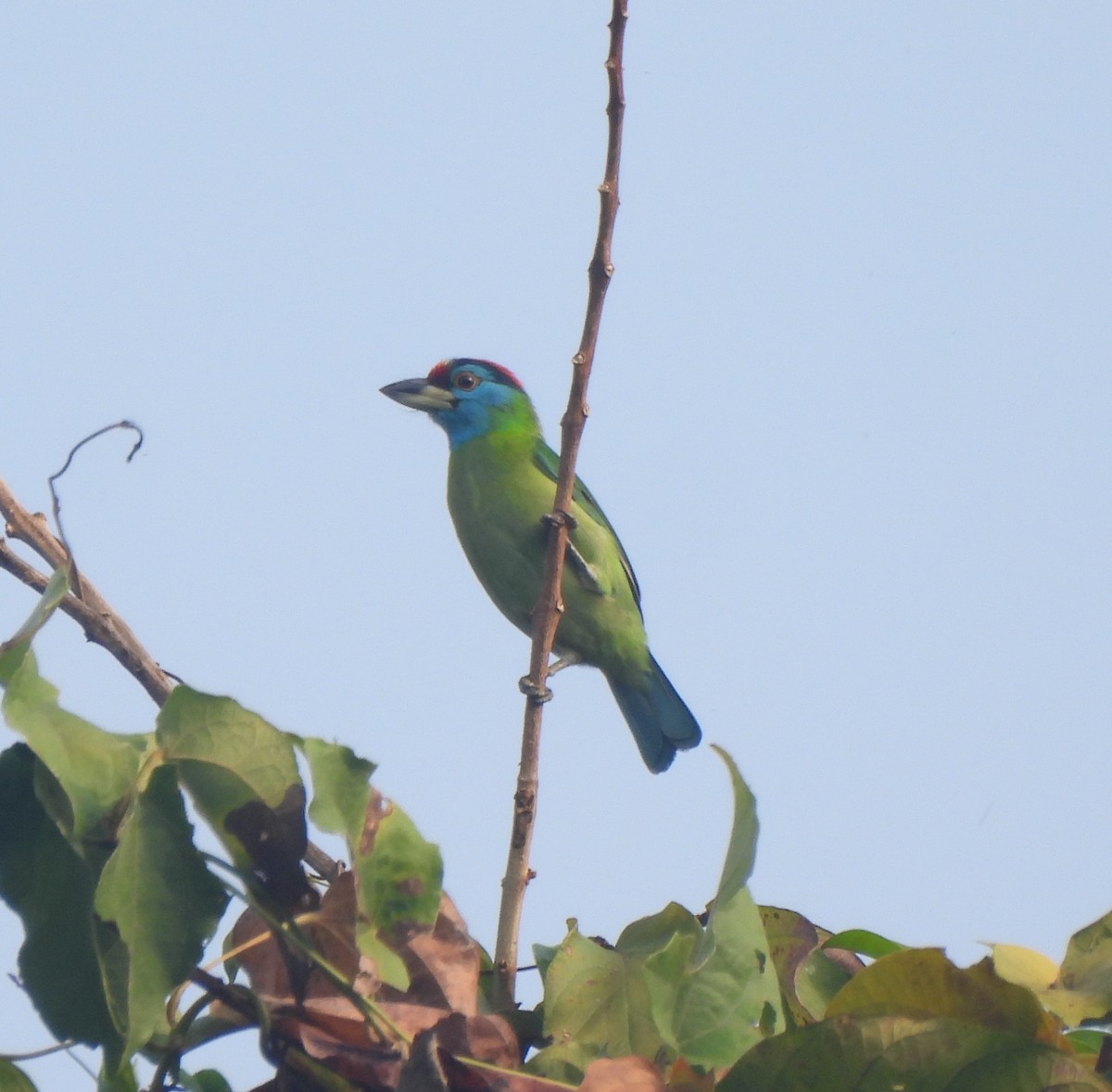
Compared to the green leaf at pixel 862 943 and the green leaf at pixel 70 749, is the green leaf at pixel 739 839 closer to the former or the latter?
the green leaf at pixel 862 943

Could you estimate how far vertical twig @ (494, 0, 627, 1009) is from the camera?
1.74 meters

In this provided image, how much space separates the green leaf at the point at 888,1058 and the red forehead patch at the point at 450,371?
16.9 ft

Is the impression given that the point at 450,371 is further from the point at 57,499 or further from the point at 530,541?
the point at 57,499

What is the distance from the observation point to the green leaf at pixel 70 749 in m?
1.19

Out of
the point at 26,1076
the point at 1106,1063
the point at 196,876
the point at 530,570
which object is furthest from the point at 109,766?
the point at 530,570

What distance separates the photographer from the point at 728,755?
4.40ft

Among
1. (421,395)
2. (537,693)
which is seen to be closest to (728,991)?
(537,693)

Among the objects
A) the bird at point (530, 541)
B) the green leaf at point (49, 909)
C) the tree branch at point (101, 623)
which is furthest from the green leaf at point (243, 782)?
the bird at point (530, 541)

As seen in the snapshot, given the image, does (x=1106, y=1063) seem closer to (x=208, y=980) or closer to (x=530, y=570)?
(x=208, y=980)

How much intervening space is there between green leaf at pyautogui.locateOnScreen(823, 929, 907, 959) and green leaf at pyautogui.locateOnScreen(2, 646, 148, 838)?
0.83 m

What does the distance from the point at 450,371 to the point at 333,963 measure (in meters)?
5.07

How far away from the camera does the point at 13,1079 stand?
131 centimetres

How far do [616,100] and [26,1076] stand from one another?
1.56 m

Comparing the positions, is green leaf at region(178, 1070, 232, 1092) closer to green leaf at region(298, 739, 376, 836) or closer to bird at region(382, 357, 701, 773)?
green leaf at region(298, 739, 376, 836)
